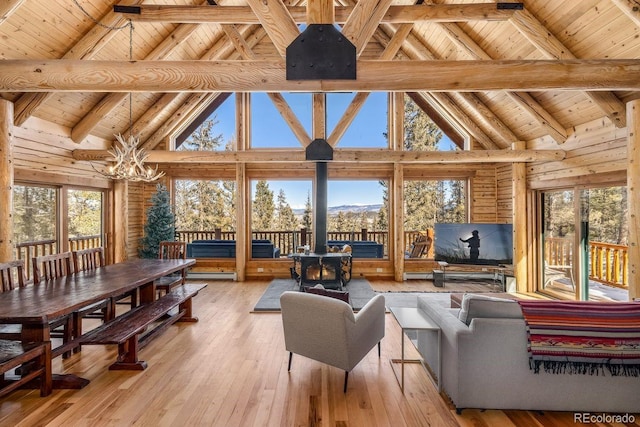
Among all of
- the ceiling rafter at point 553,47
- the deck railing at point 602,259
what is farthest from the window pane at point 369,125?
the deck railing at point 602,259

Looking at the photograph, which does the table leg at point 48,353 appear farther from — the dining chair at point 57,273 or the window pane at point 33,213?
the window pane at point 33,213

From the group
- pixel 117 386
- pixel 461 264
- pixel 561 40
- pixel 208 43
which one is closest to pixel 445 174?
pixel 461 264

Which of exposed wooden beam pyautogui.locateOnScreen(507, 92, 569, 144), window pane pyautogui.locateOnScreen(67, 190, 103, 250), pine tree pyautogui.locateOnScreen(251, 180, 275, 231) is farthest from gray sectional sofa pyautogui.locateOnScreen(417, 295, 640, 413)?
window pane pyautogui.locateOnScreen(67, 190, 103, 250)

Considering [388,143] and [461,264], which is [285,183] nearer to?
[388,143]

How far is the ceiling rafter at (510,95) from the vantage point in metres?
5.17

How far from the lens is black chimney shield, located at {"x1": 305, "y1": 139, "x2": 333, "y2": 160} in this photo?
6180 millimetres

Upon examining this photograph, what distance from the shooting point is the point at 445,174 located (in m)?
7.74

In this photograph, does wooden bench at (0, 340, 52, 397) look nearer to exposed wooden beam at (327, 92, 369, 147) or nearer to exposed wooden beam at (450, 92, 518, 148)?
exposed wooden beam at (327, 92, 369, 147)

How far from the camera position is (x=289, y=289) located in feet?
21.0

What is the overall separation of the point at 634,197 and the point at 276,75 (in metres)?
4.26

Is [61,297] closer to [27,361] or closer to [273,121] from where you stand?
[27,361]

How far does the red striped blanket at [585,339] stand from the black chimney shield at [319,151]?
4.49 meters

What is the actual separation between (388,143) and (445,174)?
1.57 metres

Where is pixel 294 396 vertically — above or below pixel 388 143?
below
